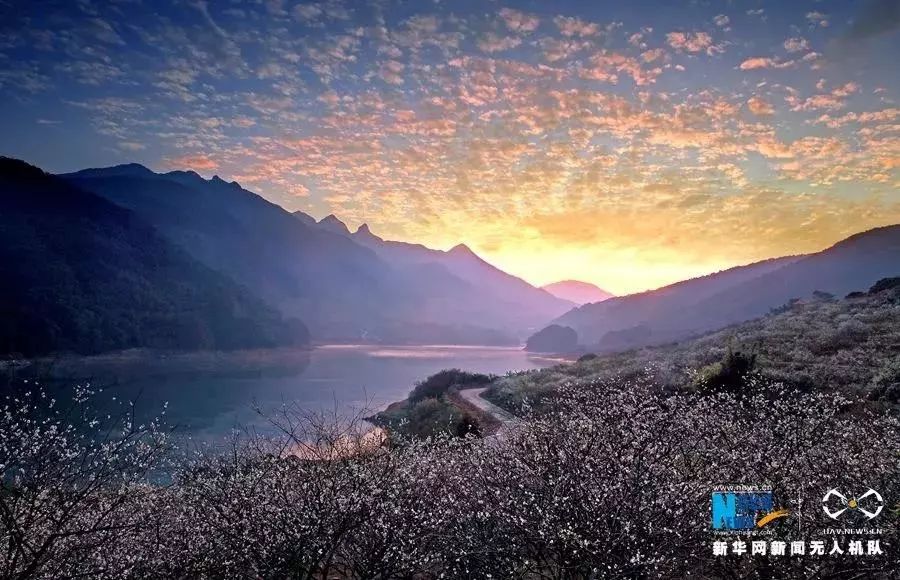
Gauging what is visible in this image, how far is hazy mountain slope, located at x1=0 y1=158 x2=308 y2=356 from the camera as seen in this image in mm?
84387

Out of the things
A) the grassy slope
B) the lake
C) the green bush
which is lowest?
the lake

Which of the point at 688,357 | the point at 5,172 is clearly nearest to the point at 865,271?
the point at 688,357

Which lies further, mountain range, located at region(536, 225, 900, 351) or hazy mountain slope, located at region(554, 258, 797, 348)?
hazy mountain slope, located at region(554, 258, 797, 348)

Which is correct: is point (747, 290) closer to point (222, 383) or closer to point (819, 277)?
point (819, 277)

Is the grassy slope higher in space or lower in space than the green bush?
higher

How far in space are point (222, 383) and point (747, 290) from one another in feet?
478

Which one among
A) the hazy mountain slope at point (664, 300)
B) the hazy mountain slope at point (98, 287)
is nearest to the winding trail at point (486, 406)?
the hazy mountain slope at point (98, 287)
